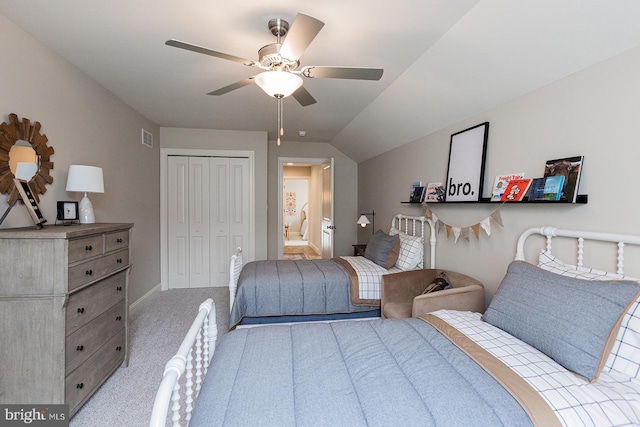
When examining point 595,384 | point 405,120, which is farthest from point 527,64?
point 595,384

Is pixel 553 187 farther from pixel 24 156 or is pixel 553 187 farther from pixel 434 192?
pixel 24 156

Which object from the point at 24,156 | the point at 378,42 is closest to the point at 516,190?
the point at 378,42

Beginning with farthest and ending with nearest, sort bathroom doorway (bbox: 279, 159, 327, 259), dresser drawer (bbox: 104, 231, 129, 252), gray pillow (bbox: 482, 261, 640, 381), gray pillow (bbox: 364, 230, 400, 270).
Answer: bathroom doorway (bbox: 279, 159, 327, 259)
gray pillow (bbox: 364, 230, 400, 270)
dresser drawer (bbox: 104, 231, 129, 252)
gray pillow (bbox: 482, 261, 640, 381)

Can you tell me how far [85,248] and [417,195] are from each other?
9.74 feet

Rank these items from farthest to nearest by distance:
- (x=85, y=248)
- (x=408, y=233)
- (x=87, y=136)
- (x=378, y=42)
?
(x=408, y=233) → (x=87, y=136) → (x=378, y=42) → (x=85, y=248)

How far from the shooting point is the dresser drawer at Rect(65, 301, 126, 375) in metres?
1.79

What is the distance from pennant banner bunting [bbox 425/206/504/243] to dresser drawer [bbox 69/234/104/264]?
2755 mm

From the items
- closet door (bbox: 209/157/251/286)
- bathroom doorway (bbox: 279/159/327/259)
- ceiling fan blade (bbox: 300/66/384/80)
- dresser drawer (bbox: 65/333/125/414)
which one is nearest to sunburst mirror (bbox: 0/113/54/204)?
dresser drawer (bbox: 65/333/125/414)

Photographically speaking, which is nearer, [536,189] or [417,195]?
[536,189]

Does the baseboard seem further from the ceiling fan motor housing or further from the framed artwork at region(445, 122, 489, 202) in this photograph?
the framed artwork at region(445, 122, 489, 202)

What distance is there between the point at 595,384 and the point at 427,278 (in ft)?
5.41

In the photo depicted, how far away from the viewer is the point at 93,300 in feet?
6.59

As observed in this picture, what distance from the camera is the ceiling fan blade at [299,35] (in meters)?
1.35

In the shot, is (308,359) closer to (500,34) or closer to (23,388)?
(23,388)
